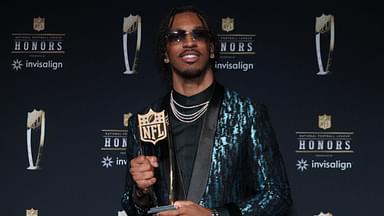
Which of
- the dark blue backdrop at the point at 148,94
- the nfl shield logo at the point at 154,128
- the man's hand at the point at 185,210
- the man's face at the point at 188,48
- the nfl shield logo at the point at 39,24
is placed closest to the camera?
the man's hand at the point at 185,210

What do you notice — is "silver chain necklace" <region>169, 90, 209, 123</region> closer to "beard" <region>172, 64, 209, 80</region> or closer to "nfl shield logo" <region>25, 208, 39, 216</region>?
"beard" <region>172, 64, 209, 80</region>

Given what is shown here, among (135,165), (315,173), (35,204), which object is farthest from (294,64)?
(35,204)

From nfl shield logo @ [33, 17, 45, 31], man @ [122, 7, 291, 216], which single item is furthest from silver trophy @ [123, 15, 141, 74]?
man @ [122, 7, 291, 216]

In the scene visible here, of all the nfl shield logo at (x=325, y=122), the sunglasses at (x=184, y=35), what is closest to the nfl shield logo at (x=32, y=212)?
the sunglasses at (x=184, y=35)

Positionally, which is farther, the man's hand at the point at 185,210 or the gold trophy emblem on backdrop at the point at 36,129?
the gold trophy emblem on backdrop at the point at 36,129

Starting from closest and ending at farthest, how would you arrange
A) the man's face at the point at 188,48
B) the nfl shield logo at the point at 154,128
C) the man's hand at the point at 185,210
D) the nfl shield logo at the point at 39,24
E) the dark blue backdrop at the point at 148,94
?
the man's hand at the point at 185,210 → the nfl shield logo at the point at 154,128 → the man's face at the point at 188,48 → the dark blue backdrop at the point at 148,94 → the nfl shield logo at the point at 39,24

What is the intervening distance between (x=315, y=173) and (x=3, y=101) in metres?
1.20

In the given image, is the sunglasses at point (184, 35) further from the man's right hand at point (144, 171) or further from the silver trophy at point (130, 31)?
the silver trophy at point (130, 31)

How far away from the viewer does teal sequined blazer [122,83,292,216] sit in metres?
1.64

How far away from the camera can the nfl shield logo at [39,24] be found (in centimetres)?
232

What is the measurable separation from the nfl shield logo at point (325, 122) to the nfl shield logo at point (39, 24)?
3.59ft

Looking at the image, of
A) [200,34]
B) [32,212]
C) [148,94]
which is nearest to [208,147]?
[200,34]

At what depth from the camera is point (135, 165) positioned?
1506mm

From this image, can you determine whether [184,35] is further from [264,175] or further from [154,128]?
[264,175]
